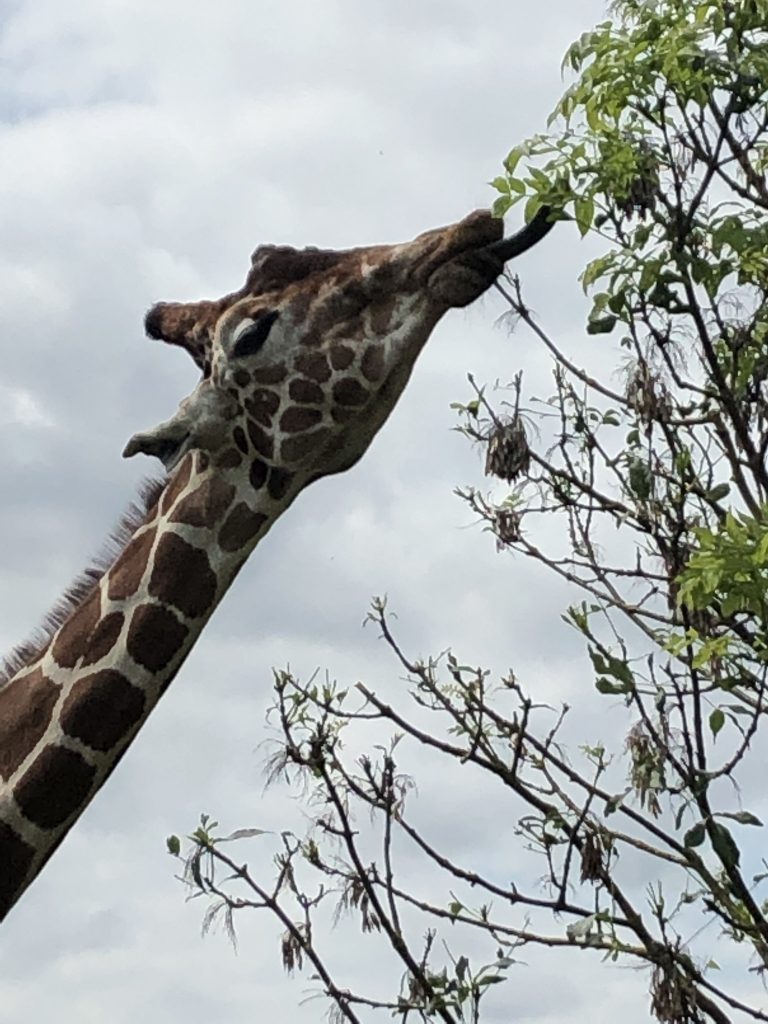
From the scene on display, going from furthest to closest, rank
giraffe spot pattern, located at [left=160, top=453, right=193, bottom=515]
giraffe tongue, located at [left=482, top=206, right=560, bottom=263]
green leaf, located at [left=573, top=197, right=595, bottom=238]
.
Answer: giraffe spot pattern, located at [left=160, top=453, right=193, bottom=515]
giraffe tongue, located at [left=482, top=206, right=560, bottom=263]
green leaf, located at [left=573, top=197, right=595, bottom=238]

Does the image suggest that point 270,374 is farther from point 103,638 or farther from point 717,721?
point 717,721

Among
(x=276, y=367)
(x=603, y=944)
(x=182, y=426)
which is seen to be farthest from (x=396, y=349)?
(x=603, y=944)

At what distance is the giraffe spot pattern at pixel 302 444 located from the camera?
542 centimetres

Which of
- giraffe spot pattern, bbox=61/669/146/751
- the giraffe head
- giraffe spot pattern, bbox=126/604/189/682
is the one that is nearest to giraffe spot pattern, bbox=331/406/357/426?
the giraffe head

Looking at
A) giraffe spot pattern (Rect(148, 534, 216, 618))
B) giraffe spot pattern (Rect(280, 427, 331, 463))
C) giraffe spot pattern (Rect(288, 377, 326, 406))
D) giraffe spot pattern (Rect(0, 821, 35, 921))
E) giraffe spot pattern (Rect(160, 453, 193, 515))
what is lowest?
giraffe spot pattern (Rect(0, 821, 35, 921))

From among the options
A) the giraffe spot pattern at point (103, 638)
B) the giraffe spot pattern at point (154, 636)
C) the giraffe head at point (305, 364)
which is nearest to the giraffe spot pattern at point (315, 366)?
the giraffe head at point (305, 364)

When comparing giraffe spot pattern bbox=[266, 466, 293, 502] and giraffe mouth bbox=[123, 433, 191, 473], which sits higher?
giraffe spot pattern bbox=[266, 466, 293, 502]

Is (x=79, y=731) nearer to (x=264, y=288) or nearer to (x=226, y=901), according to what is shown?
(x=226, y=901)

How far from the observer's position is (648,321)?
207 inches

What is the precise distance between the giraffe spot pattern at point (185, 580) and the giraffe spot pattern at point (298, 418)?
513 mm

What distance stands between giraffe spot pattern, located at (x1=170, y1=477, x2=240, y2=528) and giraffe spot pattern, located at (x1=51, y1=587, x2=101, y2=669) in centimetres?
43

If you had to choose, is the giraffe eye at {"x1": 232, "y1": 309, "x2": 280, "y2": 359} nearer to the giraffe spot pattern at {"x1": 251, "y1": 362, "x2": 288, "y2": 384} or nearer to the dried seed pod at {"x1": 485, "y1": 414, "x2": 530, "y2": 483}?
the giraffe spot pattern at {"x1": 251, "y1": 362, "x2": 288, "y2": 384}

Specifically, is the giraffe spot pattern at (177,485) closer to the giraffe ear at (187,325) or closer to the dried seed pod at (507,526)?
the giraffe ear at (187,325)

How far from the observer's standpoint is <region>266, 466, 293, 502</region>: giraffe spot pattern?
5.46 m
